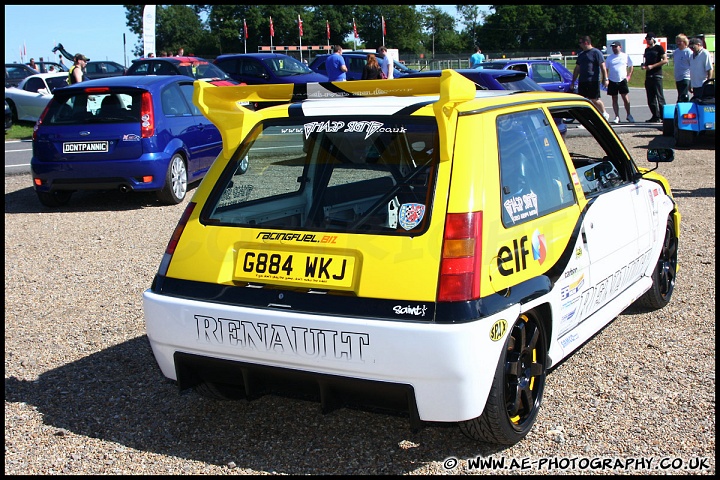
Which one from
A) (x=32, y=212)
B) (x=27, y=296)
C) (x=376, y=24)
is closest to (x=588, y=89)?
(x=32, y=212)

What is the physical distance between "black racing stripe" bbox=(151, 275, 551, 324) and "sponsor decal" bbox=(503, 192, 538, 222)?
0.97 ft

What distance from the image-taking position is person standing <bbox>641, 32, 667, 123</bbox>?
1775cm

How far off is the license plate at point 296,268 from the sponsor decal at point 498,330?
619 millimetres

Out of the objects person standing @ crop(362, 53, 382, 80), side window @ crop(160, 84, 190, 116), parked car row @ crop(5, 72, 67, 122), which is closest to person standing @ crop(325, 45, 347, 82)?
person standing @ crop(362, 53, 382, 80)

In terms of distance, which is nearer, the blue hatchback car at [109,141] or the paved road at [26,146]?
the blue hatchback car at [109,141]

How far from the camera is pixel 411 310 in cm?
332

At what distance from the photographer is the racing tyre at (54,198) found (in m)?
10.6

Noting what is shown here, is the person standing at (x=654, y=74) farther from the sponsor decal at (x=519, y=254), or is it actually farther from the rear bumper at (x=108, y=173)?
the sponsor decal at (x=519, y=254)

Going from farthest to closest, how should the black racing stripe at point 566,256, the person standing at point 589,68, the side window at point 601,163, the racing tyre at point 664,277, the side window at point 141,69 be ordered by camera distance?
the side window at point 141,69
the person standing at point 589,68
the racing tyre at point 664,277
the side window at point 601,163
the black racing stripe at point 566,256

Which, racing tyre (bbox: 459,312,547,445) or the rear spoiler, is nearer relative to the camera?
racing tyre (bbox: 459,312,547,445)

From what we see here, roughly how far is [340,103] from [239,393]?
1470 millimetres

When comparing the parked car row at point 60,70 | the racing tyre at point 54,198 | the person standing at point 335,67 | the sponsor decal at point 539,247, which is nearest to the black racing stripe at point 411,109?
the sponsor decal at point 539,247

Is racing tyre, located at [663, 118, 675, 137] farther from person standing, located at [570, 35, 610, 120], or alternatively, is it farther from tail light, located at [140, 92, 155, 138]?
tail light, located at [140, 92, 155, 138]

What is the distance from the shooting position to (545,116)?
4.18m
